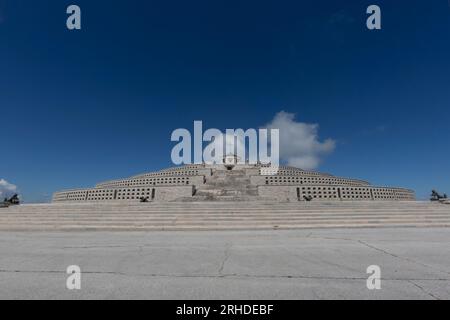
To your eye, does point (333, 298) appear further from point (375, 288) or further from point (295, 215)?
point (295, 215)

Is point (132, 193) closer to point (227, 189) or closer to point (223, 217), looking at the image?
point (227, 189)

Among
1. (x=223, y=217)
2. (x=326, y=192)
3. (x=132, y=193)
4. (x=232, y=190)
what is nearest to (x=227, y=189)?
(x=232, y=190)

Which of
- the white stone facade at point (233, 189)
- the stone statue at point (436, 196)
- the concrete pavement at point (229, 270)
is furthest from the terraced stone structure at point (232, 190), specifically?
the concrete pavement at point (229, 270)

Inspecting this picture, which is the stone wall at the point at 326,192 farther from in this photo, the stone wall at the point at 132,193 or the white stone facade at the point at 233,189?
the stone wall at the point at 132,193

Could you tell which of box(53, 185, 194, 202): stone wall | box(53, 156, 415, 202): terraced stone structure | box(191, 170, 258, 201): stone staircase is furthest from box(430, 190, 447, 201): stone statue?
box(53, 185, 194, 202): stone wall

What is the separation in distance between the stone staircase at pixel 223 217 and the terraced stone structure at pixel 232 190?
7.10 metres

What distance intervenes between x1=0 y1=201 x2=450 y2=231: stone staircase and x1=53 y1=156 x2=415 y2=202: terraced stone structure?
23.3 feet

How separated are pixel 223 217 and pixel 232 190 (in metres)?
14.2

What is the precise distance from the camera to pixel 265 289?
324 centimetres

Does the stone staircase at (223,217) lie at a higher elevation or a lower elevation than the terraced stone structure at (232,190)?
lower

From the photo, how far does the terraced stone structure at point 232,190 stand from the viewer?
24.1 meters

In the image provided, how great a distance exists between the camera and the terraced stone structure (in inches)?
949
